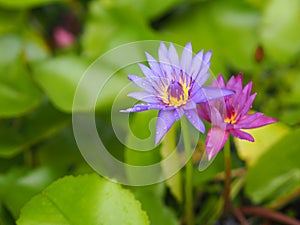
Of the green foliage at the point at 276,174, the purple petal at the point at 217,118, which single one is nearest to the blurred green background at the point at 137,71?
the green foliage at the point at 276,174

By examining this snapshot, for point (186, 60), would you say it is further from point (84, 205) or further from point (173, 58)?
point (84, 205)

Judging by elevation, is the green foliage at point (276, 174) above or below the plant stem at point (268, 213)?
above

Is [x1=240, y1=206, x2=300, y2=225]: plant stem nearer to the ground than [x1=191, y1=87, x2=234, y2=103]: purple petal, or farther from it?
nearer to the ground

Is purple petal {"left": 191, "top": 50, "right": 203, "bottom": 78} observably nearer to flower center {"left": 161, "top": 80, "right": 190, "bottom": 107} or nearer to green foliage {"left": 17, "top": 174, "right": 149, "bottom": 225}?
flower center {"left": 161, "top": 80, "right": 190, "bottom": 107}

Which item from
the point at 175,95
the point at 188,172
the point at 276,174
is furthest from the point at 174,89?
the point at 276,174

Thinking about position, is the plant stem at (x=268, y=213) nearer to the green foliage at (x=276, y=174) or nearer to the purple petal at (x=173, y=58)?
the green foliage at (x=276, y=174)

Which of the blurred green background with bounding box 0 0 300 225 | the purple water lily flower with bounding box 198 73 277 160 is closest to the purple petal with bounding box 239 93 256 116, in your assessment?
the purple water lily flower with bounding box 198 73 277 160
